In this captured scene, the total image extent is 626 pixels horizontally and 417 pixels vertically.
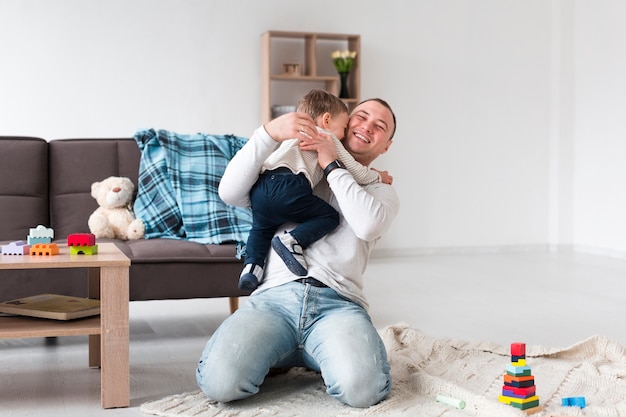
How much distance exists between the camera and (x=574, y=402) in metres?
2.21

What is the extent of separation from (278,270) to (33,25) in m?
3.72

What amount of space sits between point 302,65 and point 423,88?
0.96 metres

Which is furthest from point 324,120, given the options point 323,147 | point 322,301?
point 322,301

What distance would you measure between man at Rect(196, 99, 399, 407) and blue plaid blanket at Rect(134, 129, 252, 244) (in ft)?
3.26

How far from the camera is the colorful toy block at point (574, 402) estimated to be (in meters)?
2.20

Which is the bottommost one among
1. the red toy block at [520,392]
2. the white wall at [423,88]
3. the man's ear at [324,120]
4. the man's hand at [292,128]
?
the red toy block at [520,392]

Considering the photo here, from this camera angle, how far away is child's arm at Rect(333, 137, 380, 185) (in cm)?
228

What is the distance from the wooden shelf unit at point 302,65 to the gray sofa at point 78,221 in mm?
2179

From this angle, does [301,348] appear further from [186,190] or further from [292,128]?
[186,190]

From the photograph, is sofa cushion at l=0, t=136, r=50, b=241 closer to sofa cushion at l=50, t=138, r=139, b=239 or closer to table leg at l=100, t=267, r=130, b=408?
sofa cushion at l=50, t=138, r=139, b=239

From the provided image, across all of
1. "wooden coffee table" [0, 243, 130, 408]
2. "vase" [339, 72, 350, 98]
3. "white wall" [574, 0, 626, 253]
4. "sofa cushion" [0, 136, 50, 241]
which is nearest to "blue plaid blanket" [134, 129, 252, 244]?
"sofa cushion" [0, 136, 50, 241]

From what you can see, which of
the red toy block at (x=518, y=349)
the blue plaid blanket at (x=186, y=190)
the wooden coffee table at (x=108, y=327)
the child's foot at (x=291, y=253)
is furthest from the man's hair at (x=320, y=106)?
the blue plaid blanket at (x=186, y=190)

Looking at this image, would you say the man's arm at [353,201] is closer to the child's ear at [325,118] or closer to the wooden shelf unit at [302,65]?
the child's ear at [325,118]

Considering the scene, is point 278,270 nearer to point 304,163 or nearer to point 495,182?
point 304,163
